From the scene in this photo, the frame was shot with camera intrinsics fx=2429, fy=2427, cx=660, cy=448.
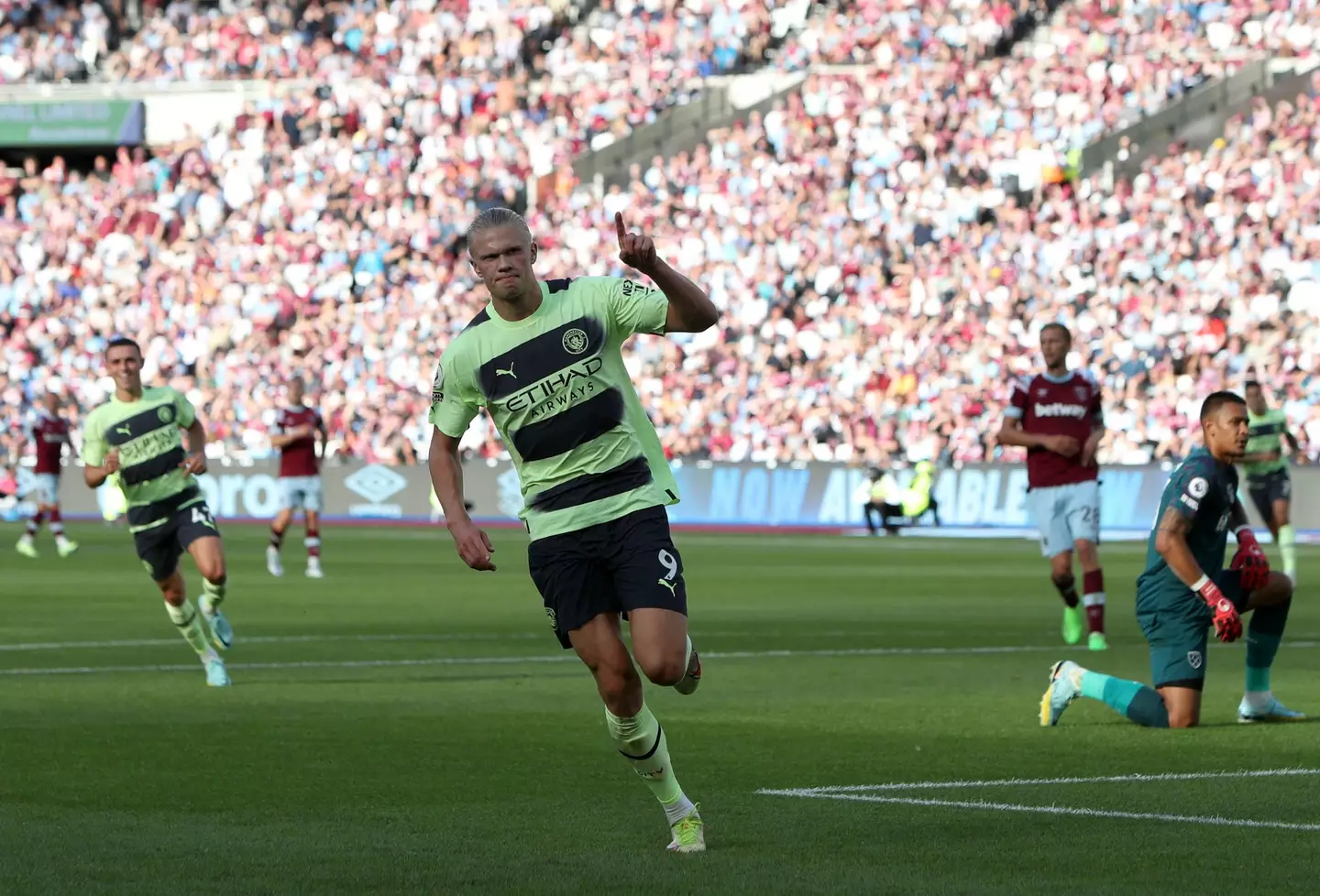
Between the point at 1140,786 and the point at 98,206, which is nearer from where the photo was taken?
the point at 1140,786

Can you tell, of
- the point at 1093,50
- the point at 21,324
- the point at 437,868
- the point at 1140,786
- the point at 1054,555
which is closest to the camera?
the point at 437,868

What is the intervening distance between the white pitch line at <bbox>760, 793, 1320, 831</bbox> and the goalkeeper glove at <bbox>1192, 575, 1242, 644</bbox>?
2.02 m

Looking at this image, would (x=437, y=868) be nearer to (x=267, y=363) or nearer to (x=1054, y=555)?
(x=1054, y=555)

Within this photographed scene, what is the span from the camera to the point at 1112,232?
4162 cm

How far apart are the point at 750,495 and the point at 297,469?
13893mm

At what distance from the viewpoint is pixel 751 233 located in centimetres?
4534

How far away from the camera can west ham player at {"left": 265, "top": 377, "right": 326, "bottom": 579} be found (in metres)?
28.5

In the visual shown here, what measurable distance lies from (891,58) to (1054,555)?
97.2 feet

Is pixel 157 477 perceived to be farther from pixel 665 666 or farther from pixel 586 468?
pixel 665 666

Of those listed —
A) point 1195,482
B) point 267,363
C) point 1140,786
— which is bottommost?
point 267,363

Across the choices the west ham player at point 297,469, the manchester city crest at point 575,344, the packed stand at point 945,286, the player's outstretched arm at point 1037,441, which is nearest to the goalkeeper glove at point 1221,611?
the manchester city crest at point 575,344

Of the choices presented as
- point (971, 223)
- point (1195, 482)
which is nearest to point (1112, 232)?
point (971, 223)

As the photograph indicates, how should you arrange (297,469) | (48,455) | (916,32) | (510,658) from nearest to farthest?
(510,658)
(297,469)
(48,455)
(916,32)

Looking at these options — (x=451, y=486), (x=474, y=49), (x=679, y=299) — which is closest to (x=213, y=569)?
(x=451, y=486)
